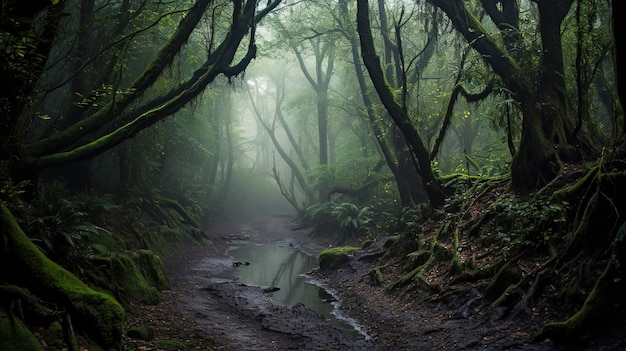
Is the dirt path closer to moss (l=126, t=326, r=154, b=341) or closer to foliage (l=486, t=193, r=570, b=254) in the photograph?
moss (l=126, t=326, r=154, b=341)

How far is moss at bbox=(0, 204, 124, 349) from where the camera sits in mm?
5312

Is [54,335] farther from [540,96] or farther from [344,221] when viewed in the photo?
[344,221]

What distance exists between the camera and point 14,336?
15.2 ft

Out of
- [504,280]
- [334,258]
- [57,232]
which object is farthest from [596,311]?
[334,258]

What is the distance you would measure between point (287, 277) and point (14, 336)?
439 inches

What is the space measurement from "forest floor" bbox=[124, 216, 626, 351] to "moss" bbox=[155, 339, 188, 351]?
0.16 ft

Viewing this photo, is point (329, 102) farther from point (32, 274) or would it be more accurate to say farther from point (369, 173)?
point (32, 274)

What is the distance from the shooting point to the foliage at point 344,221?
2094 cm

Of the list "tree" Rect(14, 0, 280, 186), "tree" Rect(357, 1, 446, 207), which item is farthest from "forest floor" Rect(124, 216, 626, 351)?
"tree" Rect(14, 0, 280, 186)

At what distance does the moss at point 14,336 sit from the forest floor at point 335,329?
178 cm

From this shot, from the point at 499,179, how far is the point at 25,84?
11.4 meters

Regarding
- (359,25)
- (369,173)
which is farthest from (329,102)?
(359,25)

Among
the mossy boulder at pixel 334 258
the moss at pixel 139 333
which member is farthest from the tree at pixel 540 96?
the moss at pixel 139 333

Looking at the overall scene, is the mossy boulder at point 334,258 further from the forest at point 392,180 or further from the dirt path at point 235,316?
the dirt path at point 235,316
